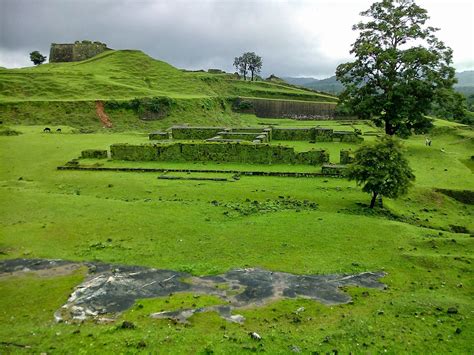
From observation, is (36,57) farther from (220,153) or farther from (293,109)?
(220,153)

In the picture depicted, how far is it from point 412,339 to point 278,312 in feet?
10.0

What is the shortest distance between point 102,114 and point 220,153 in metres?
23.6

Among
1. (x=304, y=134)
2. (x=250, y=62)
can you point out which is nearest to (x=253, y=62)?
(x=250, y=62)

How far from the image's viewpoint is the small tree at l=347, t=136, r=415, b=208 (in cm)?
1716

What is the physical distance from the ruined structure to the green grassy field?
6303 centimetres

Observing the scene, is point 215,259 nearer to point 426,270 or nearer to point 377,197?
point 426,270

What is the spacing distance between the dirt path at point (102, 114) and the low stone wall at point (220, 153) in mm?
17405

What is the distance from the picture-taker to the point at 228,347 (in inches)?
336

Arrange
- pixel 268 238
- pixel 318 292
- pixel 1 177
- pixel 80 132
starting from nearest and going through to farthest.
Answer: pixel 318 292
pixel 268 238
pixel 1 177
pixel 80 132

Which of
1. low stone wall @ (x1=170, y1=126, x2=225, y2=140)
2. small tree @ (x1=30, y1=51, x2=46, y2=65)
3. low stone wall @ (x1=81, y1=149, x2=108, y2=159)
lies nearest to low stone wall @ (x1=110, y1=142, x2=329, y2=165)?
low stone wall @ (x1=81, y1=149, x2=108, y2=159)

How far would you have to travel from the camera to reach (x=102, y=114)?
45.1 meters

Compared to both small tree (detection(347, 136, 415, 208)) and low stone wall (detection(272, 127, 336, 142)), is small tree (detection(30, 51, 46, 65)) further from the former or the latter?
small tree (detection(347, 136, 415, 208))

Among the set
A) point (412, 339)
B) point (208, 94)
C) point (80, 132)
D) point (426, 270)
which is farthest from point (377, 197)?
point (208, 94)

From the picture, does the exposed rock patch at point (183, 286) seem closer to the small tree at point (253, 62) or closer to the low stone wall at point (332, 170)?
the low stone wall at point (332, 170)
